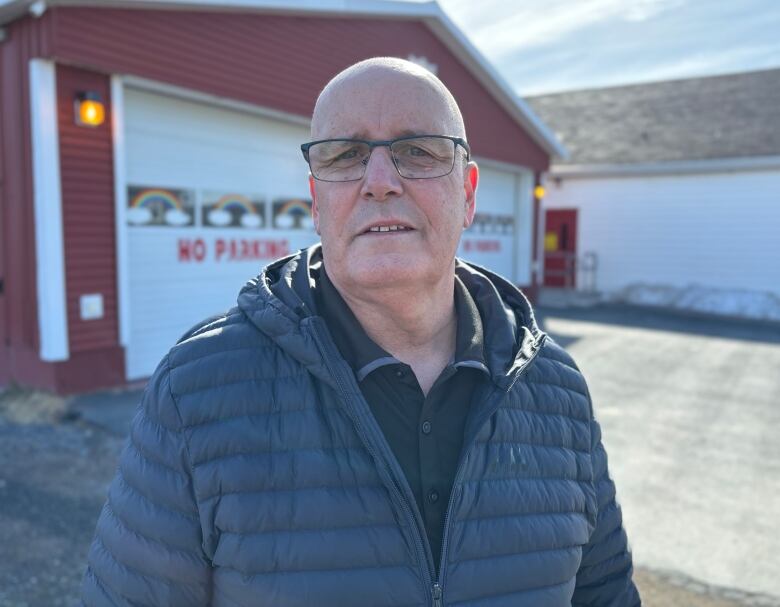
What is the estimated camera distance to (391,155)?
5.41 feet

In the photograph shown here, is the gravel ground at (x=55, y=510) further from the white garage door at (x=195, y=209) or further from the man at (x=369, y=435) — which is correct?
the man at (x=369, y=435)

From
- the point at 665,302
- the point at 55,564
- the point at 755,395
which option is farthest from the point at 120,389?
the point at 665,302

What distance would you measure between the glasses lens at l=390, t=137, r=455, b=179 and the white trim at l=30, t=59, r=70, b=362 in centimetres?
568

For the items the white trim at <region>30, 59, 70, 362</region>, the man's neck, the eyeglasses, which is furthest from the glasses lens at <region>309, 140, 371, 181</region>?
the white trim at <region>30, 59, 70, 362</region>

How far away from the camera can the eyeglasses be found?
65.0 inches

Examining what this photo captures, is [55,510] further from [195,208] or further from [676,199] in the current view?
[676,199]

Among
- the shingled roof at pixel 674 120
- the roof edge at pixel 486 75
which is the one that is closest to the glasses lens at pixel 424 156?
the roof edge at pixel 486 75

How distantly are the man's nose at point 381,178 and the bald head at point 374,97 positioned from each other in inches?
2.6

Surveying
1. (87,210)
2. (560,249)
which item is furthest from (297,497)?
(560,249)

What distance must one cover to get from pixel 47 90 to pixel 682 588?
6.51 meters

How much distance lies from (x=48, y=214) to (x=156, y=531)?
225 inches

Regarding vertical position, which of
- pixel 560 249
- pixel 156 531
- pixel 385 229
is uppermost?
pixel 385 229

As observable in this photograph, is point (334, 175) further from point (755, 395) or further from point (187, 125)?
point (755, 395)

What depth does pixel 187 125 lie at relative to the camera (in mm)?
7766
